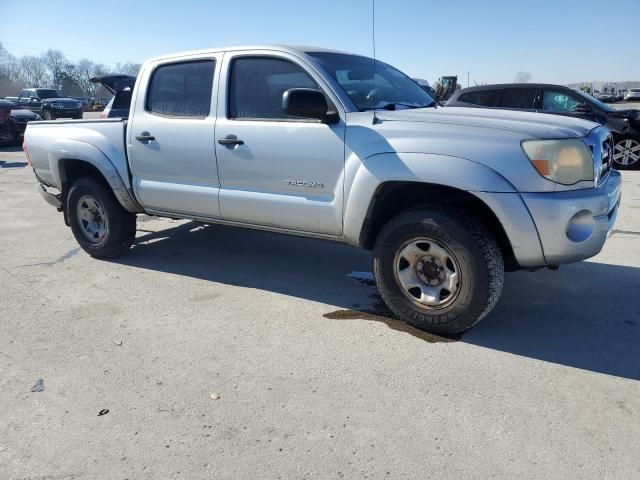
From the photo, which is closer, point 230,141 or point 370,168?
point 370,168

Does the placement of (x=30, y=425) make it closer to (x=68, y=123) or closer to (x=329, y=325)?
(x=329, y=325)

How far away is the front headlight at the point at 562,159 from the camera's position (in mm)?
3002

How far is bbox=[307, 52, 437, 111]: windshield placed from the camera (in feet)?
12.6

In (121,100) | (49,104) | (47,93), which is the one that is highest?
(47,93)

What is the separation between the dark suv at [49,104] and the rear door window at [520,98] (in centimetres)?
2193

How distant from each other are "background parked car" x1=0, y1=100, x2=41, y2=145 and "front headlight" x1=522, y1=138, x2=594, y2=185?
17.2 m

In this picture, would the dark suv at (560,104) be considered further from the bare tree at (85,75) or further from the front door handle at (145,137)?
the bare tree at (85,75)

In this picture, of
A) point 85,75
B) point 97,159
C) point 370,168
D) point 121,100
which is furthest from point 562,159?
point 85,75

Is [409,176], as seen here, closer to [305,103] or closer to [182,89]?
[305,103]

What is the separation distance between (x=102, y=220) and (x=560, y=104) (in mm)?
8302

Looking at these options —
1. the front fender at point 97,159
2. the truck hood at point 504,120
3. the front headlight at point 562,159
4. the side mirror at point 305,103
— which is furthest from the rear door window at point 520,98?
the front fender at point 97,159

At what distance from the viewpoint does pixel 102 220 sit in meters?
5.20

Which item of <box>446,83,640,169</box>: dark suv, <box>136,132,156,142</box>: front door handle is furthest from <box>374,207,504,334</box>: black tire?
<box>446,83,640,169</box>: dark suv

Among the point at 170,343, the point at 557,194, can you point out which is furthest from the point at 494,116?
the point at 170,343
